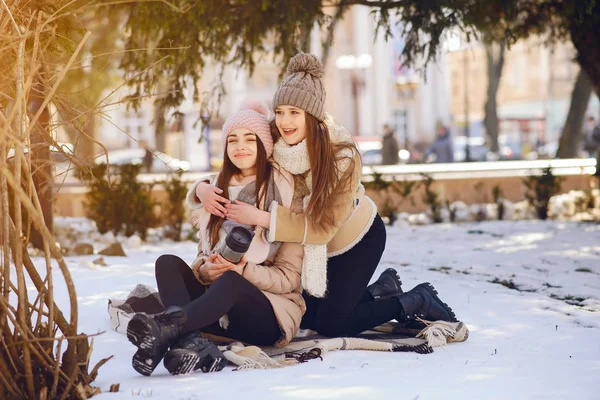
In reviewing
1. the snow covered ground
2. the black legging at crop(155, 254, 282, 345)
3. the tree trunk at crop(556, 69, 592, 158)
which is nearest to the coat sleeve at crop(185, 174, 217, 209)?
the black legging at crop(155, 254, 282, 345)

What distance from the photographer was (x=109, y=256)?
875 cm

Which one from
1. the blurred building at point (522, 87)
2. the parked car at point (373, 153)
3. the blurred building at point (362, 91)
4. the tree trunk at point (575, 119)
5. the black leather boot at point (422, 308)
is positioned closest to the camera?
the black leather boot at point (422, 308)

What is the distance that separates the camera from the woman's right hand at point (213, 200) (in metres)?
4.40

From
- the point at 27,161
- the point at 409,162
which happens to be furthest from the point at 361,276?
the point at 409,162

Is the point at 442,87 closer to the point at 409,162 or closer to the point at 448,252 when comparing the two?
the point at 409,162

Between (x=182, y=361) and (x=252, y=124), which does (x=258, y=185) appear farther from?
(x=182, y=361)

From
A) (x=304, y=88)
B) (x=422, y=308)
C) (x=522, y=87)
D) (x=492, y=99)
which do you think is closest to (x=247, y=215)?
(x=304, y=88)

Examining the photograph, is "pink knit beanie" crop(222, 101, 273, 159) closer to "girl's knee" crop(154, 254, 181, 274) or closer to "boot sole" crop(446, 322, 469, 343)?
"girl's knee" crop(154, 254, 181, 274)

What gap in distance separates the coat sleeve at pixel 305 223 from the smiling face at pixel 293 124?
0.92 feet

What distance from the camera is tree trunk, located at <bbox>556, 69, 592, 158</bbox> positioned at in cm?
1969

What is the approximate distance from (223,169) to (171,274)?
583 millimetres

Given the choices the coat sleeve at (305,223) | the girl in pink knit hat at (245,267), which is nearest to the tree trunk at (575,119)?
the coat sleeve at (305,223)

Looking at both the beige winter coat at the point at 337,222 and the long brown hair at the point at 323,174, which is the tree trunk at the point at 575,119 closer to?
the beige winter coat at the point at 337,222

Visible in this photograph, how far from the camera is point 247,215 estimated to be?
4.37m
